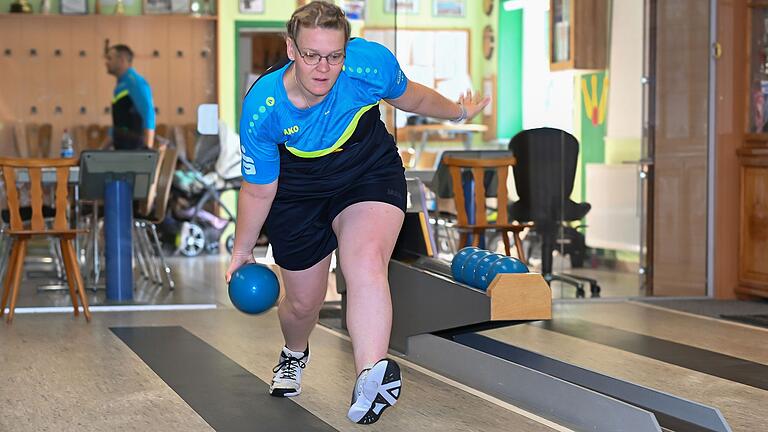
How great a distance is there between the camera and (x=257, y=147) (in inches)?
152

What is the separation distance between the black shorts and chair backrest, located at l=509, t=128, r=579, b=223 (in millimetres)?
3808

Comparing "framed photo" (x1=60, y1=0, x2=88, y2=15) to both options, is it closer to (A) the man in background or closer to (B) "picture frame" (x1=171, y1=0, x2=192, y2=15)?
(A) the man in background

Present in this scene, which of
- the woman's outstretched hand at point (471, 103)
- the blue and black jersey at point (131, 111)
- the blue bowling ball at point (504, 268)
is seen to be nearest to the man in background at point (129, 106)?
the blue and black jersey at point (131, 111)

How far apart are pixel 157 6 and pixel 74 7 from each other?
1.78ft

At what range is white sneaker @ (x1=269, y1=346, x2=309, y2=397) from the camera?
15.0 feet

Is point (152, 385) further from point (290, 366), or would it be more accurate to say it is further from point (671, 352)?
point (671, 352)

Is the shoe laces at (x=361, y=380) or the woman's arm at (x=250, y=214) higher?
the woman's arm at (x=250, y=214)

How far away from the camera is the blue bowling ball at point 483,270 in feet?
15.5

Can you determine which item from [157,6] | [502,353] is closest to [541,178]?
[157,6]

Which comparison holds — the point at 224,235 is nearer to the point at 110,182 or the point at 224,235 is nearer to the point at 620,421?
the point at 110,182

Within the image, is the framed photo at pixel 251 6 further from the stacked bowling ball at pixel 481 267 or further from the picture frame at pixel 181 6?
the stacked bowling ball at pixel 481 267

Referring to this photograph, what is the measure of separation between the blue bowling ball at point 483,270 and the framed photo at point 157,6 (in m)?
4.12

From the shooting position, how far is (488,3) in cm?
784

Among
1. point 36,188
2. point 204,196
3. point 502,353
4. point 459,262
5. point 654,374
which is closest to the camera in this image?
point 502,353
